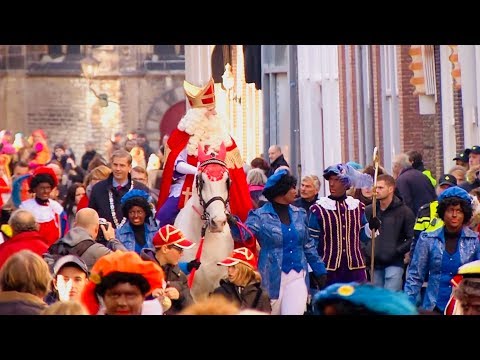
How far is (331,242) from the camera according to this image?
631 inches

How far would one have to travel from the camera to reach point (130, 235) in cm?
1514

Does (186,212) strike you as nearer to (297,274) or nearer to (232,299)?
(297,274)

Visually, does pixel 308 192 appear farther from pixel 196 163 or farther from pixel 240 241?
pixel 240 241

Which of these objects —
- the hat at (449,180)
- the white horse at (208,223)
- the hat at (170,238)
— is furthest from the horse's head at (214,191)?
the hat at (449,180)

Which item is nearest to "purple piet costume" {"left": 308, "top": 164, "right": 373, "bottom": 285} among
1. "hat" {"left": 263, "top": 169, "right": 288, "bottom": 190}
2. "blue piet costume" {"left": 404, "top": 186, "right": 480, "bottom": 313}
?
"hat" {"left": 263, "top": 169, "right": 288, "bottom": 190}

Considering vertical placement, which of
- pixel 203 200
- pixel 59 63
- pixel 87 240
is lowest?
pixel 87 240

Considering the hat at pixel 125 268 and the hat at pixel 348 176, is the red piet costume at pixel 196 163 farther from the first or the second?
the hat at pixel 125 268

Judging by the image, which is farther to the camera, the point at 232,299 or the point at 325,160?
the point at 325,160

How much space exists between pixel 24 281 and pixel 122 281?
98 centimetres

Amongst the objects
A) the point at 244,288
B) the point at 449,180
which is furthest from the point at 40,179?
the point at 244,288
